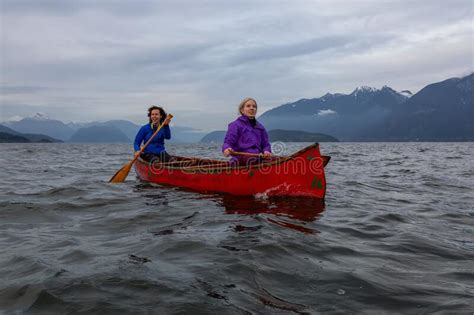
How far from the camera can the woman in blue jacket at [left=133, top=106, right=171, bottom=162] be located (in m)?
13.6

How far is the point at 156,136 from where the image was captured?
45.3 ft

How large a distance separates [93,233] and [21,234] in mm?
1129

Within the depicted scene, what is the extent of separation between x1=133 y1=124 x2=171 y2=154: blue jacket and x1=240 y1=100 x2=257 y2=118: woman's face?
482 cm

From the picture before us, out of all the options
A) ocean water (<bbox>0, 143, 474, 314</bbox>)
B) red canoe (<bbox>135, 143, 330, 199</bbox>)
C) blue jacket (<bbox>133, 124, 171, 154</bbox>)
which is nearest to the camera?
ocean water (<bbox>0, 143, 474, 314</bbox>)

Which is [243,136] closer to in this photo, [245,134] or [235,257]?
[245,134]

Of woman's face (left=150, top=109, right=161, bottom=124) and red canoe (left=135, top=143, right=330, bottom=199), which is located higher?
woman's face (left=150, top=109, right=161, bottom=124)

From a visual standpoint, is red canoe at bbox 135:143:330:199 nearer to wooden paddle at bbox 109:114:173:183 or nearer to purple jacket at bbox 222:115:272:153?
purple jacket at bbox 222:115:272:153

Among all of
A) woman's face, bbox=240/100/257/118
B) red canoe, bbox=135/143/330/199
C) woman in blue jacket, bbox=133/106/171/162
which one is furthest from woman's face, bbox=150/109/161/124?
woman's face, bbox=240/100/257/118

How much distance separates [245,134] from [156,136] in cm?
494

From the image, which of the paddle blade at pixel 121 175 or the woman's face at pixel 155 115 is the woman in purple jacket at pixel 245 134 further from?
the paddle blade at pixel 121 175

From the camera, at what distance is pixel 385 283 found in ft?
13.4

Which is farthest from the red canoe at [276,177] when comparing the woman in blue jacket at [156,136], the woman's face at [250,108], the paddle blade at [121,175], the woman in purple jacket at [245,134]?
the paddle blade at [121,175]

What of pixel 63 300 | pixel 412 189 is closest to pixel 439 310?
pixel 63 300

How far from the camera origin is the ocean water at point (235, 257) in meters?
3.62
